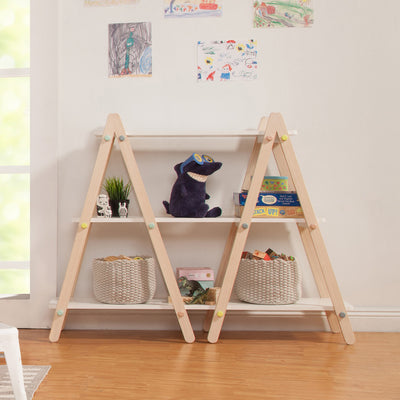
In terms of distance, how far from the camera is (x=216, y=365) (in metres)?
1.54

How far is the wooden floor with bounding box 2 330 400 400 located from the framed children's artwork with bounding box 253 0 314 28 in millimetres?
1271

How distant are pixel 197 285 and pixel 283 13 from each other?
3.84 ft

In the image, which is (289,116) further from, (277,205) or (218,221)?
(218,221)

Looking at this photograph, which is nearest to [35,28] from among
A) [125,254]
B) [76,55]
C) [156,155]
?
[76,55]

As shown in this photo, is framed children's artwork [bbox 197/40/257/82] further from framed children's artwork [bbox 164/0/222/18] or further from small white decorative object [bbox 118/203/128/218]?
small white decorative object [bbox 118/203/128/218]

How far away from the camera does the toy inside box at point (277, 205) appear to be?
1.81 m

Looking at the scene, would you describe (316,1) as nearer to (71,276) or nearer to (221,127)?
(221,127)

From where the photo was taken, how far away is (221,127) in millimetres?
1996

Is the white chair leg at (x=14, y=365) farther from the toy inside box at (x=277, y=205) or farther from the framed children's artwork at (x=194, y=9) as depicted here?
the framed children's artwork at (x=194, y=9)

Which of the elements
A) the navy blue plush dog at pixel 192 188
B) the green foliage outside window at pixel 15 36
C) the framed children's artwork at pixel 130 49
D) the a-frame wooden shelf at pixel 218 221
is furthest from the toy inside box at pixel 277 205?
the green foliage outside window at pixel 15 36

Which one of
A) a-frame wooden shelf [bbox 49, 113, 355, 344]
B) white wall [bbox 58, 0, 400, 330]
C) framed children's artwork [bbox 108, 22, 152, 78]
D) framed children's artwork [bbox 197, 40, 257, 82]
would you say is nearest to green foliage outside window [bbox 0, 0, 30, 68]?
white wall [bbox 58, 0, 400, 330]

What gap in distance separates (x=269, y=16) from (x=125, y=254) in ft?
3.80

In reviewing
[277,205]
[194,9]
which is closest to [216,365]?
[277,205]

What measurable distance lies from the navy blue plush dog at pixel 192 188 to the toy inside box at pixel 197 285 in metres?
0.24
